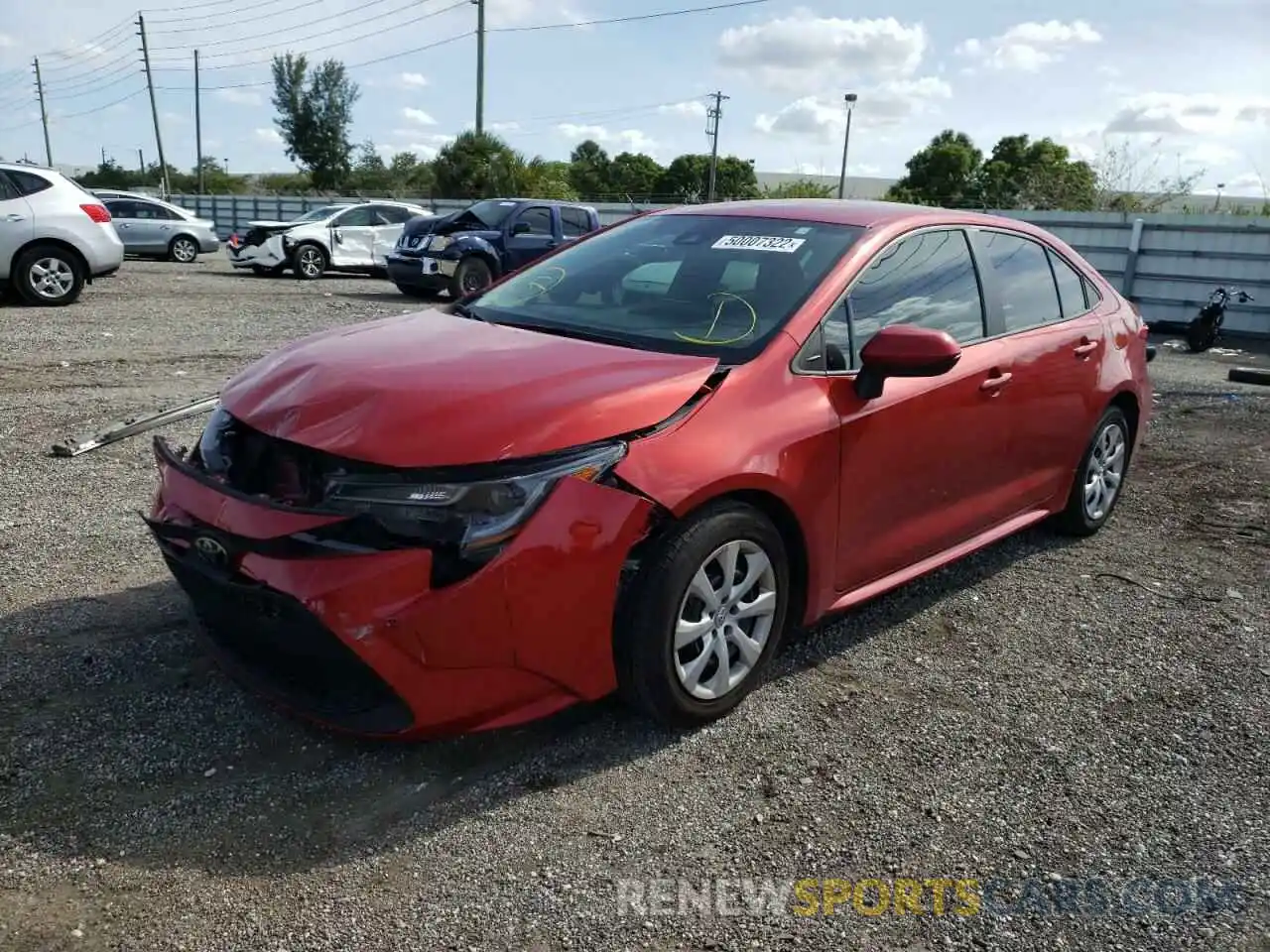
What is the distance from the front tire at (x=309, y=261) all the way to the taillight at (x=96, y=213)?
21.5 feet

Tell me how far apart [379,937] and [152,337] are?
9.35m

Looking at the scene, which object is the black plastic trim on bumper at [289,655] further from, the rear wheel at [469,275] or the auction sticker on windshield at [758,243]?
the rear wheel at [469,275]

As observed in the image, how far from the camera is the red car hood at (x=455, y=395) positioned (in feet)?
8.91

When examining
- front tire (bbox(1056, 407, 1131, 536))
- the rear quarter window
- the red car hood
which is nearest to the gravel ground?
front tire (bbox(1056, 407, 1131, 536))

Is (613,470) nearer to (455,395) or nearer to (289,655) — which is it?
(455,395)

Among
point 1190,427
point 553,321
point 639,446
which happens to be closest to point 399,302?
point 1190,427

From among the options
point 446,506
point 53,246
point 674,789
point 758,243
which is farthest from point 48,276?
point 674,789

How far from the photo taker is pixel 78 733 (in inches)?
119

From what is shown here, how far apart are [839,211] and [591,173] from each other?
203 ft

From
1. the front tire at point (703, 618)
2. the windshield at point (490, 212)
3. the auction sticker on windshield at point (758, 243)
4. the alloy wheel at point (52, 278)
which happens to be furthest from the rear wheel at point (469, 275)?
the front tire at point (703, 618)

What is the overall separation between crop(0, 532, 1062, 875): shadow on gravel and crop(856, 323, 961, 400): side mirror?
1054mm

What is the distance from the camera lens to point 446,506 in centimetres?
265

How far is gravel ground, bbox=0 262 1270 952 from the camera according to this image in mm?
2395

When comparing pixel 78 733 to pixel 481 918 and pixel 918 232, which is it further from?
pixel 918 232
